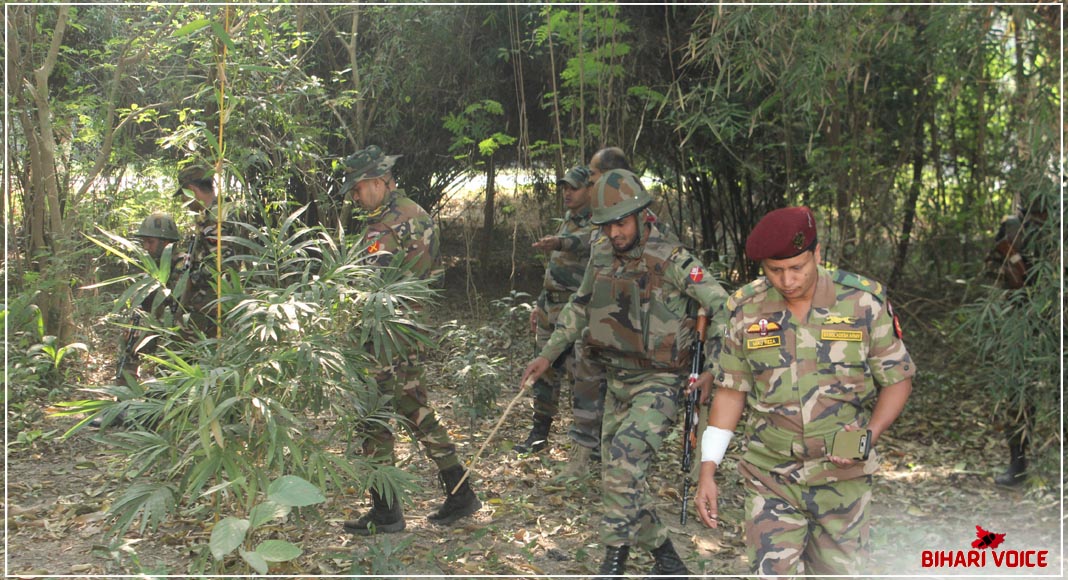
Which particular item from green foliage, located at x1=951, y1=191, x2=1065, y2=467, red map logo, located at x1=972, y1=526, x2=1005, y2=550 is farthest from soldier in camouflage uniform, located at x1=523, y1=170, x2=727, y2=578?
green foliage, located at x1=951, y1=191, x2=1065, y2=467

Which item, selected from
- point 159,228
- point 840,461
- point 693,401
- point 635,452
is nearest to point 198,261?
point 159,228

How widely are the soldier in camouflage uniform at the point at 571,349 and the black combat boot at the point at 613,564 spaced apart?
1418 mm

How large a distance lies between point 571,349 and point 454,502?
165cm

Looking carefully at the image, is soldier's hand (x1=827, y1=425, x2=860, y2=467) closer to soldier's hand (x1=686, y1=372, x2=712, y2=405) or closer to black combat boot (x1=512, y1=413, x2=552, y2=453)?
soldier's hand (x1=686, y1=372, x2=712, y2=405)

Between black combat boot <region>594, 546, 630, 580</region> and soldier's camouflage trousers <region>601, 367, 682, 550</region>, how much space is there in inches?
2.0

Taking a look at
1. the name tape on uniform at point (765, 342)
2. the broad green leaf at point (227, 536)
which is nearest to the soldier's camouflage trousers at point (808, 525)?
the name tape on uniform at point (765, 342)

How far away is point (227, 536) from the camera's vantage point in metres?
2.95

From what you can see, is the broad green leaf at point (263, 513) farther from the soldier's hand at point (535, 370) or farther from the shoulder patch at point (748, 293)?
the shoulder patch at point (748, 293)

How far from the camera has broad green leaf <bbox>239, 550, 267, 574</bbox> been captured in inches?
111

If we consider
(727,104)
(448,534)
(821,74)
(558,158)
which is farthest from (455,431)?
(821,74)

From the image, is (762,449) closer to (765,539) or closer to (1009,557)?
(765,539)

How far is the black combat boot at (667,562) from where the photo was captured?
3.75 meters

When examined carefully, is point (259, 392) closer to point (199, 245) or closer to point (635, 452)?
point (635, 452)

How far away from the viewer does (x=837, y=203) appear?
7.04m
